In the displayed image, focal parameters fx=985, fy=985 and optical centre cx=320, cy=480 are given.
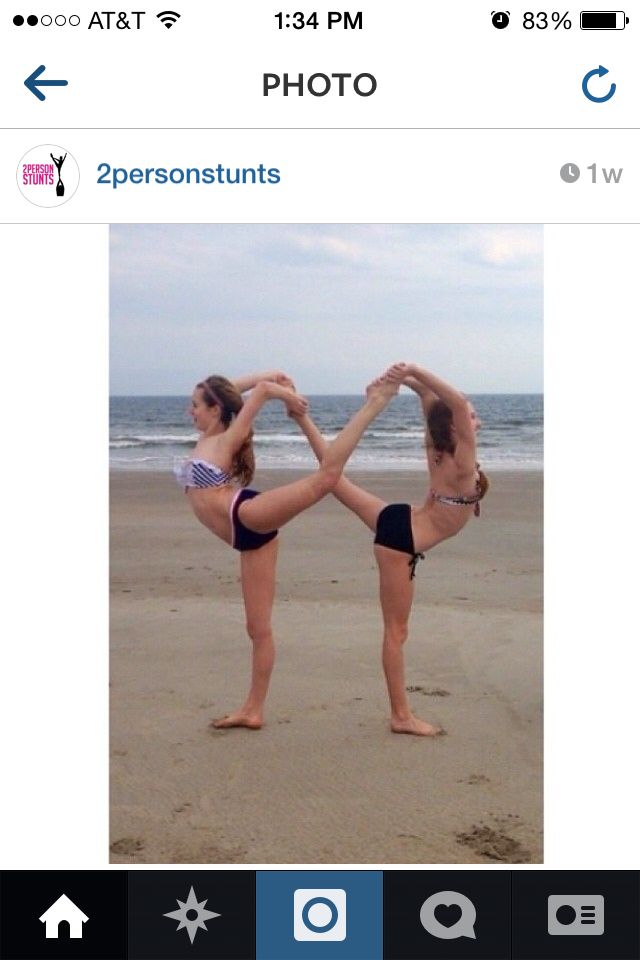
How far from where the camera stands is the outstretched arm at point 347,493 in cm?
486

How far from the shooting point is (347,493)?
4.93m

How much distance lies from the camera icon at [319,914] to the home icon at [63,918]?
0.59 metres

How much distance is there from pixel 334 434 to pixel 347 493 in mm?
19604

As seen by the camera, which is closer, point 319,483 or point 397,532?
point 319,483

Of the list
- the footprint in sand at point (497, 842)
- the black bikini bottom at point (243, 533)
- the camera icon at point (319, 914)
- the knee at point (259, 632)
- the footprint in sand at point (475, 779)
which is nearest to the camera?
the camera icon at point (319, 914)
